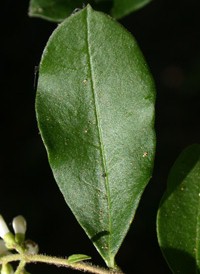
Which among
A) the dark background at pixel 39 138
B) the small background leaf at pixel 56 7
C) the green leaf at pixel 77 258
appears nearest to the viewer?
the green leaf at pixel 77 258

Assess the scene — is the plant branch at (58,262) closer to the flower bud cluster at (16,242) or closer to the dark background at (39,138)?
the flower bud cluster at (16,242)

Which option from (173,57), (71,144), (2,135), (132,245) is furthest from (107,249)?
(173,57)

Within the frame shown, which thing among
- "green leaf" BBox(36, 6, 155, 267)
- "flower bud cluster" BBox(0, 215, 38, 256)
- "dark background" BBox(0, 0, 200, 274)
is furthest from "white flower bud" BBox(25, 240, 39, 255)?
"dark background" BBox(0, 0, 200, 274)

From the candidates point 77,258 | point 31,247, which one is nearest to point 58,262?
point 77,258

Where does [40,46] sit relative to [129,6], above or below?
below

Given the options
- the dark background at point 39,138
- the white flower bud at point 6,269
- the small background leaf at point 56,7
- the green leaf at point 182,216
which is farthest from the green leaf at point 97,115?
the dark background at point 39,138

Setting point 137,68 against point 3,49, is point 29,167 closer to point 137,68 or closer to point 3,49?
point 3,49
